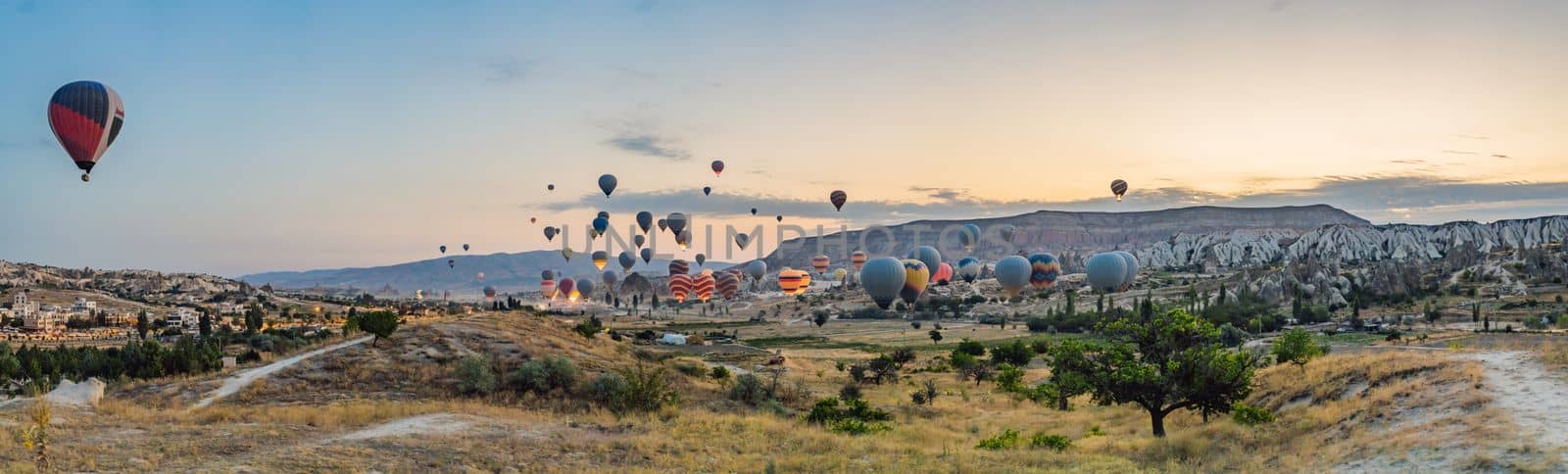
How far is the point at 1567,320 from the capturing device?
6250 cm

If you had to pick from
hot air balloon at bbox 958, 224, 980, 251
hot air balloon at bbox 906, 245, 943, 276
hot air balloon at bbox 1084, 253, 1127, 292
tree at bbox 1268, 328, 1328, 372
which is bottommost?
tree at bbox 1268, 328, 1328, 372

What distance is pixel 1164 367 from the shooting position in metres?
29.9

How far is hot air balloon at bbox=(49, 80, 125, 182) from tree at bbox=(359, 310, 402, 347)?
17.3 metres

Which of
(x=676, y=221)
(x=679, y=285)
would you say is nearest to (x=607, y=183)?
(x=676, y=221)

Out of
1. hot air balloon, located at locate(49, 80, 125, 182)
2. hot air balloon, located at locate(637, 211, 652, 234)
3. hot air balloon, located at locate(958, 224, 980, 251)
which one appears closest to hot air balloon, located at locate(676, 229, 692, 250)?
hot air balloon, located at locate(637, 211, 652, 234)

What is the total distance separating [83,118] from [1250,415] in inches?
2103

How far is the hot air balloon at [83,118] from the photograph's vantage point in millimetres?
42844

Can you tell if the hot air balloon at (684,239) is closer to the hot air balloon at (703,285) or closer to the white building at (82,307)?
the hot air balloon at (703,285)

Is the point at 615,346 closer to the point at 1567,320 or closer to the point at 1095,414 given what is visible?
the point at 1095,414

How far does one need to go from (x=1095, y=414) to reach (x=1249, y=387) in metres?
8.82

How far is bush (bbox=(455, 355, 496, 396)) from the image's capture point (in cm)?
3444

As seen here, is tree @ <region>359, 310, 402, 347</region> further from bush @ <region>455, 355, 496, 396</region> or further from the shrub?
the shrub

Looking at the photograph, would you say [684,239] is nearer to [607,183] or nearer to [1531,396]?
[607,183]

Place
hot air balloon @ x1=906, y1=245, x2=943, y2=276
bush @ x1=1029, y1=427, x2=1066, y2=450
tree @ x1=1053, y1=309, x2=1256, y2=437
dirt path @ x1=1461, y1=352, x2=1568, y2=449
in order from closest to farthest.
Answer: dirt path @ x1=1461, y1=352, x2=1568, y2=449 < bush @ x1=1029, y1=427, x2=1066, y2=450 < tree @ x1=1053, y1=309, x2=1256, y2=437 < hot air balloon @ x1=906, y1=245, x2=943, y2=276
